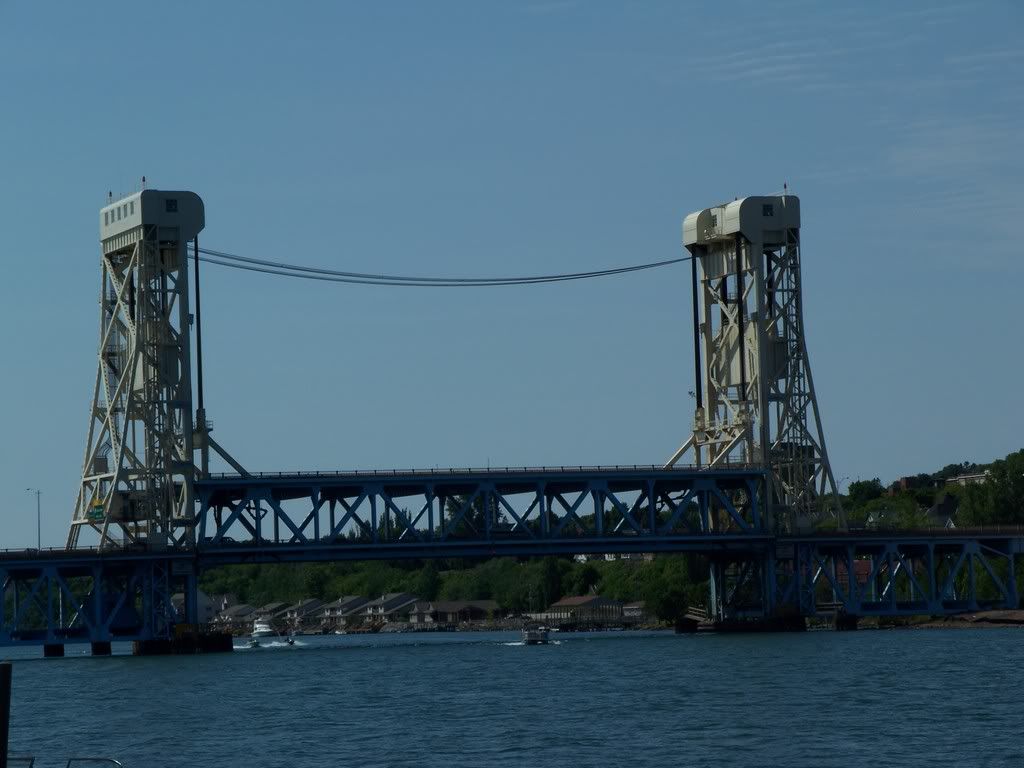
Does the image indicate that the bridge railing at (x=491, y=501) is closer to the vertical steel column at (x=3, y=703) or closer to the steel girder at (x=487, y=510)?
the steel girder at (x=487, y=510)

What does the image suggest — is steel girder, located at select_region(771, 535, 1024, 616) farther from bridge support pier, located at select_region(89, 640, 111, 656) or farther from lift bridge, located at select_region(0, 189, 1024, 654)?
bridge support pier, located at select_region(89, 640, 111, 656)

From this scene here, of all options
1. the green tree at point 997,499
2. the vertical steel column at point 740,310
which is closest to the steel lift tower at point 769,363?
the vertical steel column at point 740,310

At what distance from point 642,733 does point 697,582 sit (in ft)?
339

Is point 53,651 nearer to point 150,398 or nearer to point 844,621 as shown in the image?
point 150,398

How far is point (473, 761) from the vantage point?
48.8 meters

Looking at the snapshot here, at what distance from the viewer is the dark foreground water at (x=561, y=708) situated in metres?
49.9

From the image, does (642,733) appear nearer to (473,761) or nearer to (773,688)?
(473,761)

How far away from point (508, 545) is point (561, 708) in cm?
4032

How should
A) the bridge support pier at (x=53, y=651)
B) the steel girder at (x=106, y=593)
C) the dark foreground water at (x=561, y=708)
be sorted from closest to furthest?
the dark foreground water at (x=561, y=708) < the steel girder at (x=106, y=593) < the bridge support pier at (x=53, y=651)

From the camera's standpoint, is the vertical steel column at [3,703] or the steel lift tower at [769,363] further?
the steel lift tower at [769,363]

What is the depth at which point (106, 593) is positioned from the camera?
9981 cm

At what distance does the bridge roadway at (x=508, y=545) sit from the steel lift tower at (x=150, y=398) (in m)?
1.57

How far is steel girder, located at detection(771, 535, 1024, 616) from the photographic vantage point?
10806 centimetres

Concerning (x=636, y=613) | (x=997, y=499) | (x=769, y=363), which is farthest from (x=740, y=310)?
(x=636, y=613)
